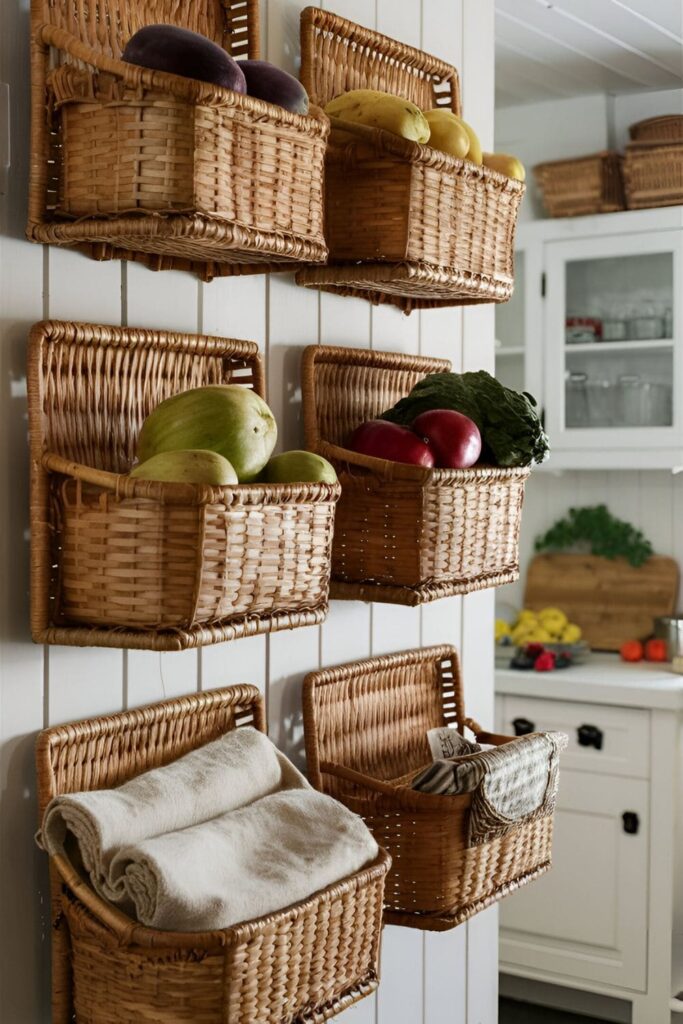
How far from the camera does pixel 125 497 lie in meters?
1.09

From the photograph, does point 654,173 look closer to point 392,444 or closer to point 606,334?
point 606,334

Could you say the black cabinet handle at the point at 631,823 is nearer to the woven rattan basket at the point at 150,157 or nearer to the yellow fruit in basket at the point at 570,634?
the yellow fruit in basket at the point at 570,634

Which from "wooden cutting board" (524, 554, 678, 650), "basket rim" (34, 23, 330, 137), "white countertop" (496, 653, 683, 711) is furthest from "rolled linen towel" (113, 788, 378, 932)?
"wooden cutting board" (524, 554, 678, 650)

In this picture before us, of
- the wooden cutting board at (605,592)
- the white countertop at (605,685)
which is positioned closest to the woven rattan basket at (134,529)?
the white countertop at (605,685)

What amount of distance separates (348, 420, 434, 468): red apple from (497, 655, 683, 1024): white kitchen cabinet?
5.32 feet

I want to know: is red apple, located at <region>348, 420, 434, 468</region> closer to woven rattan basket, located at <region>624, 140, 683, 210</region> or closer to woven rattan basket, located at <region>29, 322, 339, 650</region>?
woven rattan basket, located at <region>29, 322, 339, 650</region>

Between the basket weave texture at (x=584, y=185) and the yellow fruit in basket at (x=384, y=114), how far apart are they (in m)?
1.93

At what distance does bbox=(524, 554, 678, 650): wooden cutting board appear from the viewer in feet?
11.2

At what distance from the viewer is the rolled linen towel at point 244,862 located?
41.7 inches

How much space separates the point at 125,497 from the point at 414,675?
76 cm

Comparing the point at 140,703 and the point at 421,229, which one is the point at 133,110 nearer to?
the point at 421,229

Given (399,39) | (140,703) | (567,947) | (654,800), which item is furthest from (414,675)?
(567,947)

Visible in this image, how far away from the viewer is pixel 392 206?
4.58ft

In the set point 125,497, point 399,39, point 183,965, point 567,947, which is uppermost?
point 399,39
